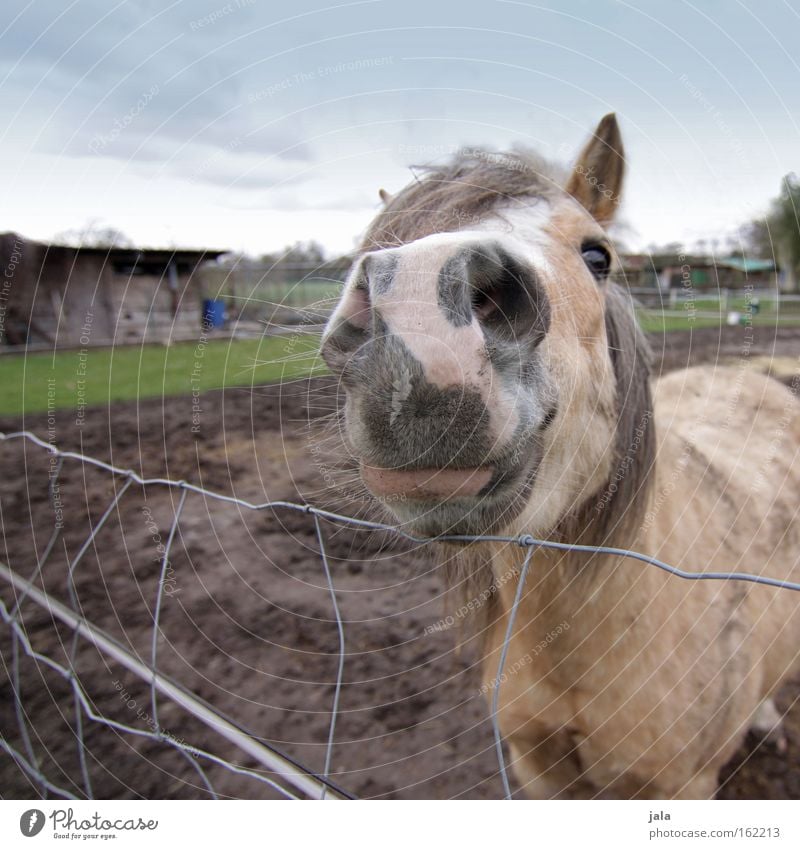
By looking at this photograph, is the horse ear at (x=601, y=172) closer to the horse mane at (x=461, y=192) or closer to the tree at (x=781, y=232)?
the horse mane at (x=461, y=192)

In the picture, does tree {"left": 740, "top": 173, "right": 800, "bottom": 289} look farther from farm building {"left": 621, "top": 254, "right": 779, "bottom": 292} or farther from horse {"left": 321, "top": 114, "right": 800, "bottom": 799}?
horse {"left": 321, "top": 114, "right": 800, "bottom": 799}

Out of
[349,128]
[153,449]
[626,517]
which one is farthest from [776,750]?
[153,449]

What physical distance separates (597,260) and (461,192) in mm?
Answer: 288

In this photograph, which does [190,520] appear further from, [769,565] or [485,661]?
[769,565]

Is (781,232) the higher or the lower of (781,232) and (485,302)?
the higher

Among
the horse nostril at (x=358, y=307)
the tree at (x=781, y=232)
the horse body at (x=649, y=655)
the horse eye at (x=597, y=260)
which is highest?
the tree at (x=781, y=232)

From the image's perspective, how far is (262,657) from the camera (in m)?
2.48

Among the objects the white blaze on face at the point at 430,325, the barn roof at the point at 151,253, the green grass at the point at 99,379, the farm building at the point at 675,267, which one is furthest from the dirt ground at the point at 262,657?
the green grass at the point at 99,379

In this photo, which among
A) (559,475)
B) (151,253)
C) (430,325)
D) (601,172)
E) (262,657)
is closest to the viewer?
(430,325)

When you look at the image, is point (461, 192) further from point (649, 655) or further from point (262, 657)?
point (262, 657)

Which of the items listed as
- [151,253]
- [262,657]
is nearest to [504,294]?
[262,657]

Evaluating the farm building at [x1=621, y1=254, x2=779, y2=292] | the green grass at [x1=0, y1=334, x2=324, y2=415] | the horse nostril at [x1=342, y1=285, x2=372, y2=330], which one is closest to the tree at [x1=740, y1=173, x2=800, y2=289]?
the farm building at [x1=621, y1=254, x2=779, y2=292]

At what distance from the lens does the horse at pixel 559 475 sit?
755 millimetres

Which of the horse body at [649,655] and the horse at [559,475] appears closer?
the horse at [559,475]
